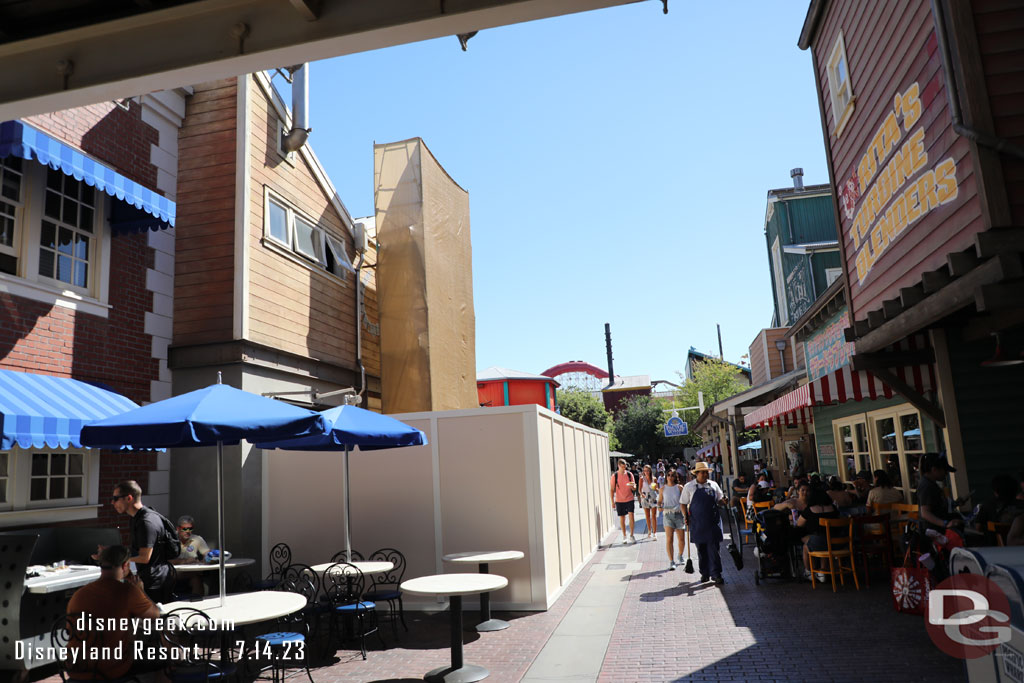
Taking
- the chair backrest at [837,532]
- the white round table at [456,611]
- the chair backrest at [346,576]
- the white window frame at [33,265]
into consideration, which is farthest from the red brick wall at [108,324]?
the chair backrest at [837,532]

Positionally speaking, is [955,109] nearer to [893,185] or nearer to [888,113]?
[893,185]

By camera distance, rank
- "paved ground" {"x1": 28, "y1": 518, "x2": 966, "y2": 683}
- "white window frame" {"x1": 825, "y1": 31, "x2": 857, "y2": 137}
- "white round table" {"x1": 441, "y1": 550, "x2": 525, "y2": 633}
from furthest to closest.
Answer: "white window frame" {"x1": 825, "y1": 31, "x2": 857, "y2": 137}
"white round table" {"x1": 441, "y1": 550, "x2": 525, "y2": 633}
"paved ground" {"x1": 28, "y1": 518, "x2": 966, "y2": 683}

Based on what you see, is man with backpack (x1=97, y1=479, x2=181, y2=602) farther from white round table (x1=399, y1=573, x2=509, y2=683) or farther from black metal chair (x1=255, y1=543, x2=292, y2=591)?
black metal chair (x1=255, y1=543, x2=292, y2=591)

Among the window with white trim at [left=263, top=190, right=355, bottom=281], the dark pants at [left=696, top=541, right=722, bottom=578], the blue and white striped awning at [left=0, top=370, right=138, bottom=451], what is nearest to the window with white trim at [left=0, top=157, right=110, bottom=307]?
the blue and white striped awning at [left=0, top=370, right=138, bottom=451]

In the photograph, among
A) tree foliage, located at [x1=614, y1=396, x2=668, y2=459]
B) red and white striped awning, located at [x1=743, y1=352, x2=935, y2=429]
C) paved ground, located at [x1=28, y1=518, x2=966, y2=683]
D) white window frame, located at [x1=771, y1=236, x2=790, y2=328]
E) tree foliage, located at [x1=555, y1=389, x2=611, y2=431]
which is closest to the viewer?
paved ground, located at [x1=28, y1=518, x2=966, y2=683]

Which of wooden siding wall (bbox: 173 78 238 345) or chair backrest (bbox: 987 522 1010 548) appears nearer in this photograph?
chair backrest (bbox: 987 522 1010 548)

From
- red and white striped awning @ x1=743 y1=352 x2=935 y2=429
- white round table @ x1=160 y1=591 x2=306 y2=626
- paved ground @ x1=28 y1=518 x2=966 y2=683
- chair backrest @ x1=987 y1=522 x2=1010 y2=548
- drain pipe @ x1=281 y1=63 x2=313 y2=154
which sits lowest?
paved ground @ x1=28 y1=518 x2=966 y2=683

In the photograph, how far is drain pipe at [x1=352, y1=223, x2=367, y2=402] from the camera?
47.1ft

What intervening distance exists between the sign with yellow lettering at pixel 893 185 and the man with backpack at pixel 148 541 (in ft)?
25.9

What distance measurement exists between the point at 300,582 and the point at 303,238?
6.50 metres

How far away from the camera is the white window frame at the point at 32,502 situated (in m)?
7.79

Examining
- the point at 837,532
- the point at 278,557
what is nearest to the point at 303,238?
the point at 278,557

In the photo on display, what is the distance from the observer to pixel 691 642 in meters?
7.02

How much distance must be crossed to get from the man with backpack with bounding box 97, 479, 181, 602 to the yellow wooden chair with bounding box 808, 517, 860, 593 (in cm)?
759
